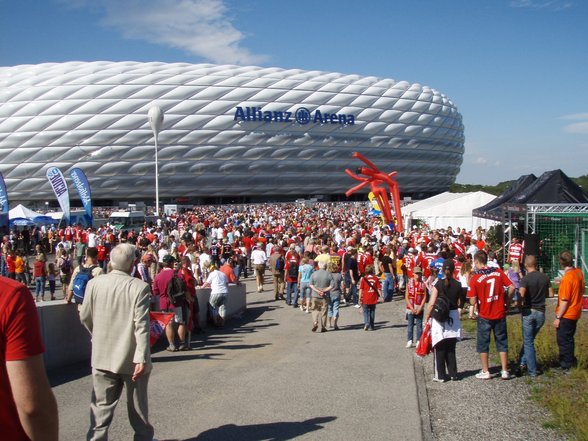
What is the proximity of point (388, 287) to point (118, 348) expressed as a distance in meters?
9.50

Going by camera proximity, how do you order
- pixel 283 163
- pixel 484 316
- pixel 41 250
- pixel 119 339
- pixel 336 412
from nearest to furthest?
pixel 119 339, pixel 336 412, pixel 484 316, pixel 41 250, pixel 283 163

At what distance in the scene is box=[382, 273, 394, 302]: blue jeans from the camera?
12891mm

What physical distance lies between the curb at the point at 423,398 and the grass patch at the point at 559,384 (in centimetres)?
95

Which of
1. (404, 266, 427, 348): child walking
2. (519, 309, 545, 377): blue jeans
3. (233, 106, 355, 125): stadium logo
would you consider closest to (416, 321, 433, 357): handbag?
(519, 309, 545, 377): blue jeans

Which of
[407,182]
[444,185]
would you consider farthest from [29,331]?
[444,185]

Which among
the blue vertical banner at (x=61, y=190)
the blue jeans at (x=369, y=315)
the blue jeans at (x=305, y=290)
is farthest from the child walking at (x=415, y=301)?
the blue vertical banner at (x=61, y=190)

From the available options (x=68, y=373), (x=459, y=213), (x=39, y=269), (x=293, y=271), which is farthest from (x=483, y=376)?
(x=459, y=213)

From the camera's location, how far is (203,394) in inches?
230

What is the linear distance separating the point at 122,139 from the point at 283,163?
1516 centimetres

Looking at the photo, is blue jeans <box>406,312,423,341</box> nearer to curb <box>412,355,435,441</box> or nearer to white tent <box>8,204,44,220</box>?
curb <box>412,355,435,441</box>

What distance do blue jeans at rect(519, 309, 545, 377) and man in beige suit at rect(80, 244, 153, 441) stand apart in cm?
416

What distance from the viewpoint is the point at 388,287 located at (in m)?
13.0

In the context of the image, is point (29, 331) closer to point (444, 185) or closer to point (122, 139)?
point (122, 139)

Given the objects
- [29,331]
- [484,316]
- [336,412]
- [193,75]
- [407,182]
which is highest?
[193,75]
